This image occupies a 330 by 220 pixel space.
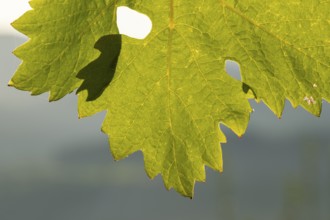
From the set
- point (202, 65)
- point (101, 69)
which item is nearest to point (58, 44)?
point (101, 69)

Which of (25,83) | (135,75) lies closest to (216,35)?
(135,75)

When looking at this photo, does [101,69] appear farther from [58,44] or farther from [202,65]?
[202,65]

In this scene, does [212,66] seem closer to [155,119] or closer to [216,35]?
[216,35]

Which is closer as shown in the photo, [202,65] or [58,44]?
[58,44]
